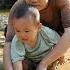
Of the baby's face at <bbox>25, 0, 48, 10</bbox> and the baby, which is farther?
the baby's face at <bbox>25, 0, 48, 10</bbox>

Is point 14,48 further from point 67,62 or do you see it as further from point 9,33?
point 67,62

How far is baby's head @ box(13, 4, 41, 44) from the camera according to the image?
2766mm

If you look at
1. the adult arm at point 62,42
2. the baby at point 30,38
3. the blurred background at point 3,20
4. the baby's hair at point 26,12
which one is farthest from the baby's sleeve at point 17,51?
the blurred background at point 3,20

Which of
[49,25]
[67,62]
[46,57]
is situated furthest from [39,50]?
[67,62]

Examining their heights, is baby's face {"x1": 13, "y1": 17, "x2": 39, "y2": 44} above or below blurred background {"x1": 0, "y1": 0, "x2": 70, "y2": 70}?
above

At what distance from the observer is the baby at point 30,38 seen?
279 cm

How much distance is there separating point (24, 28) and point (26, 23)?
0.05 m

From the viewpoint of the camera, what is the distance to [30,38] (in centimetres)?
287

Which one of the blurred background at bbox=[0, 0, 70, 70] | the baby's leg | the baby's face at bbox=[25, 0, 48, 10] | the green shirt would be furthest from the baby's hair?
the blurred background at bbox=[0, 0, 70, 70]

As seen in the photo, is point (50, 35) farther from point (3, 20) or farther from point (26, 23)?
point (3, 20)

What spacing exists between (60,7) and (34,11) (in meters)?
0.42

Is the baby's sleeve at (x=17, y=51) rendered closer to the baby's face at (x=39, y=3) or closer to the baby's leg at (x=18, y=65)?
the baby's leg at (x=18, y=65)

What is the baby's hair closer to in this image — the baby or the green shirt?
the baby

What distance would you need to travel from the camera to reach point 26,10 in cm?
283
